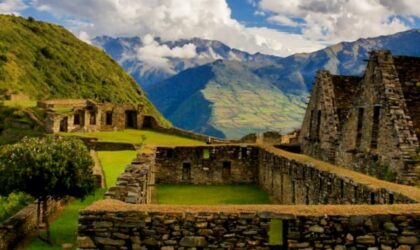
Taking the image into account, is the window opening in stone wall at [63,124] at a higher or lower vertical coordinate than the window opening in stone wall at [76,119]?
lower

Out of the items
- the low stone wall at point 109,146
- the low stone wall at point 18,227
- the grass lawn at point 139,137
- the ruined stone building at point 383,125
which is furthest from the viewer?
the grass lawn at point 139,137

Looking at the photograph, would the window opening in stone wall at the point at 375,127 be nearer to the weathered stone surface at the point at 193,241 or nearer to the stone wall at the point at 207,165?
the stone wall at the point at 207,165

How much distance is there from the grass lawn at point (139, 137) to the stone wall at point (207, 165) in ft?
89.2

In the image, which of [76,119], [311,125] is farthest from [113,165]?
[76,119]

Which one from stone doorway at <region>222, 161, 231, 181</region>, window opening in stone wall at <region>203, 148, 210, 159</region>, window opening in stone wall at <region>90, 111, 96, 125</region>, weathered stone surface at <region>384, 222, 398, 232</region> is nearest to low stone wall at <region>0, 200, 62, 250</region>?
window opening in stone wall at <region>203, 148, 210, 159</region>

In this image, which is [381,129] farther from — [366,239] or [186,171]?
[186,171]

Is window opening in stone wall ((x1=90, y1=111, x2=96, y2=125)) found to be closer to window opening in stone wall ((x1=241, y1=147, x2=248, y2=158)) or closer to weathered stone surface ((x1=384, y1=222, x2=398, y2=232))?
window opening in stone wall ((x1=241, y1=147, x2=248, y2=158))

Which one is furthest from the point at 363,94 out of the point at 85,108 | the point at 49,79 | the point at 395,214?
the point at 49,79

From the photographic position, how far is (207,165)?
1430 inches

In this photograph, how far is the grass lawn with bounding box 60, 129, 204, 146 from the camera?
66.6 m

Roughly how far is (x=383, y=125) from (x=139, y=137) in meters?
52.7

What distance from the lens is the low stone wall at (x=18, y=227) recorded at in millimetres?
21828

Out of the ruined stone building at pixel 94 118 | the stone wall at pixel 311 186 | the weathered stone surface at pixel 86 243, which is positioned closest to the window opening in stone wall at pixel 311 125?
the stone wall at pixel 311 186

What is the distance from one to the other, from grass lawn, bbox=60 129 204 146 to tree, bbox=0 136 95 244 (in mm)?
40115
